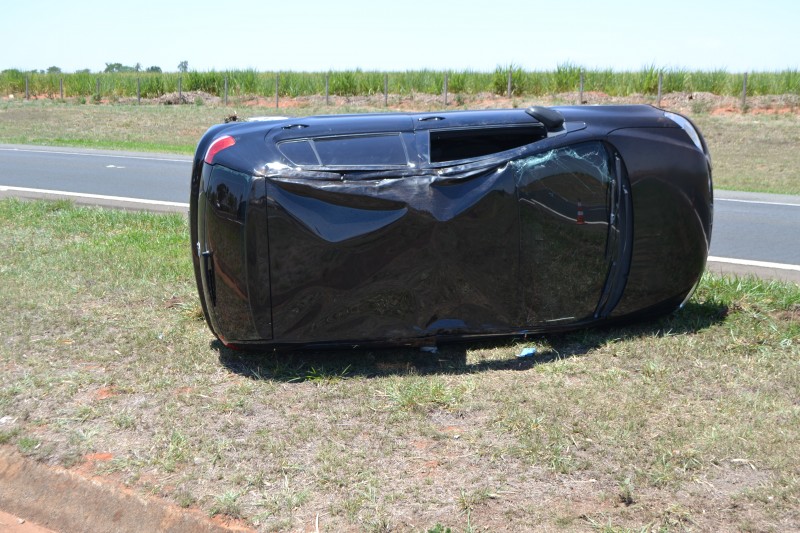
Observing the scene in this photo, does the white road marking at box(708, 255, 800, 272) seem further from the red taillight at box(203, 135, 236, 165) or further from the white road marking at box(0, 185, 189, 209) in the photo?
the white road marking at box(0, 185, 189, 209)

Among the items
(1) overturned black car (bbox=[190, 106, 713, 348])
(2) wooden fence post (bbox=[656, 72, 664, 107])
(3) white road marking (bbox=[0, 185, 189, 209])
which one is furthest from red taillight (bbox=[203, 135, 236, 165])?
(2) wooden fence post (bbox=[656, 72, 664, 107])

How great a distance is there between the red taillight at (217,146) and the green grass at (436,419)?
122cm

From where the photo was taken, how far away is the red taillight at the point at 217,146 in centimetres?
504

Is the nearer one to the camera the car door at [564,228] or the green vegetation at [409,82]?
the car door at [564,228]

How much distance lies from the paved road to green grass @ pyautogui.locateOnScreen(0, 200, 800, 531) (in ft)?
9.55

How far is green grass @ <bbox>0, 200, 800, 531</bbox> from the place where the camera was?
3.68 meters

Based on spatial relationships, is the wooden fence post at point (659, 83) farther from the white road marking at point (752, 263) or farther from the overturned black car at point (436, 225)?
the overturned black car at point (436, 225)

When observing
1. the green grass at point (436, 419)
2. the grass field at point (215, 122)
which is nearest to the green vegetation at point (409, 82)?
the grass field at point (215, 122)

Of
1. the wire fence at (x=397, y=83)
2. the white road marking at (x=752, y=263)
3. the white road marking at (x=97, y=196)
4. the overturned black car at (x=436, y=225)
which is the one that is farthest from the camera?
the wire fence at (x=397, y=83)

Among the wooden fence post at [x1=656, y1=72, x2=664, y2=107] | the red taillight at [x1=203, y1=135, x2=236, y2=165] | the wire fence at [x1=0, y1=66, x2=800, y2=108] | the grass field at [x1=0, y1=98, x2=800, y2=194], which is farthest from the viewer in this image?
the wire fence at [x1=0, y1=66, x2=800, y2=108]

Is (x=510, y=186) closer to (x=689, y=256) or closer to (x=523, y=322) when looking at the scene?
(x=523, y=322)

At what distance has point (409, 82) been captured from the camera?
39.7 metres

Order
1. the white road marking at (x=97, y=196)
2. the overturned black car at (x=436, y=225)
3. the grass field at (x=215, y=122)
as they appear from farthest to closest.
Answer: the grass field at (x=215, y=122) < the white road marking at (x=97, y=196) < the overturned black car at (x=436, y=225)

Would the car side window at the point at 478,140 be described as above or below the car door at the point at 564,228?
above
